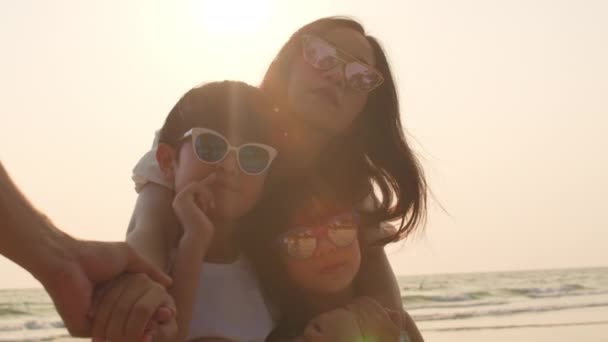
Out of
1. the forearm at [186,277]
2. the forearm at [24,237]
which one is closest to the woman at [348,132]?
the forearm at [186,277]

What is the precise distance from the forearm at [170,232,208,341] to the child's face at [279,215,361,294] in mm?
648

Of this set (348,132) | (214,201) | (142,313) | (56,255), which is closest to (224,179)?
(214,201)

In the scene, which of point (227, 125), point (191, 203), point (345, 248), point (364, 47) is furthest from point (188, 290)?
point (364, 47)

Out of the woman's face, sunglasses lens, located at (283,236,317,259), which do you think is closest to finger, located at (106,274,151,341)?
sunglasses lens, located at (283,236,317,259)

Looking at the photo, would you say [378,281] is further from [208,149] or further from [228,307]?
[208,149]

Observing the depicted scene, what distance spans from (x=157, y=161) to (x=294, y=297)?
77 cm

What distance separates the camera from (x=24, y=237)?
61.1 inches

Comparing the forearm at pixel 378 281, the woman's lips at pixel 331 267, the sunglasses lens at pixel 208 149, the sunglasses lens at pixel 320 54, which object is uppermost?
the sunglasses lens at pixel 320 54

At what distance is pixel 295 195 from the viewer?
3.04 metres

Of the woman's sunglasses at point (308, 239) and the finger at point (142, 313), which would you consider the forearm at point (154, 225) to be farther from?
the finger at point (142, 313)

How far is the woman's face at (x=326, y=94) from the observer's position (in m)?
3.28

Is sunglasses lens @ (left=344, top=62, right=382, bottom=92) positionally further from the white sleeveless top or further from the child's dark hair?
the white sleeveless top

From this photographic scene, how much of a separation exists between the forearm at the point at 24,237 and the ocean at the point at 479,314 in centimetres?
1207

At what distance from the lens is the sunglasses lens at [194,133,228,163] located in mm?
2492
